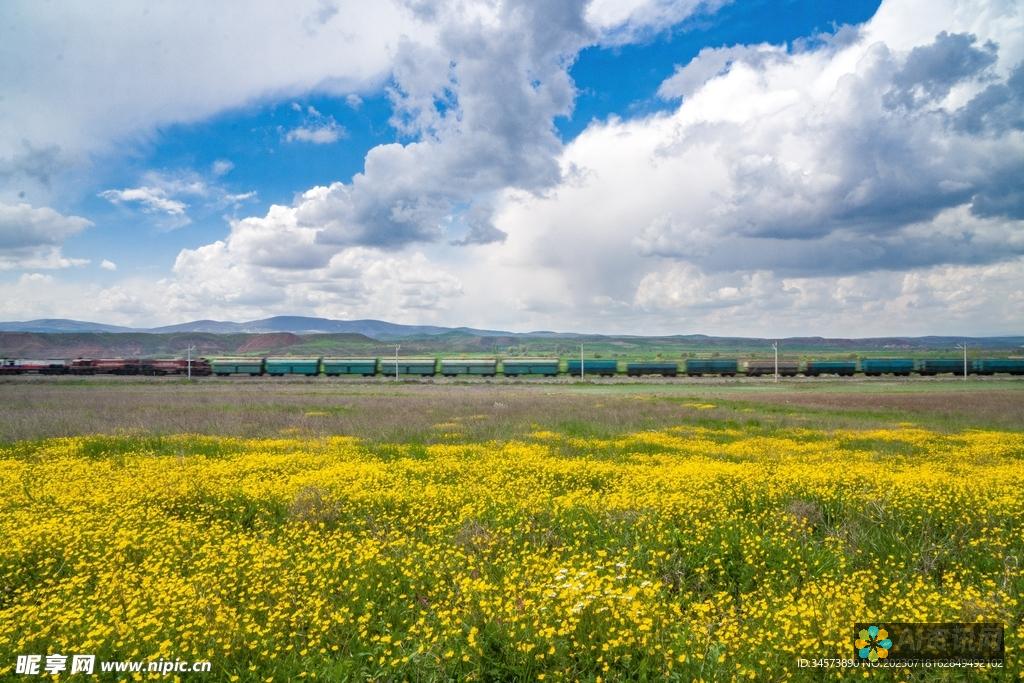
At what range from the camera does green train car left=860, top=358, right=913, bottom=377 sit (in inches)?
2744

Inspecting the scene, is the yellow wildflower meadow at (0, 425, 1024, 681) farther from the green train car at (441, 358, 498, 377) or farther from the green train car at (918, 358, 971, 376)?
the green train car at (918, 358, 971, 376)

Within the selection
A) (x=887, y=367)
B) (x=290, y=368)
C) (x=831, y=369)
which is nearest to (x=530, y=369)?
(x=290, y=368)

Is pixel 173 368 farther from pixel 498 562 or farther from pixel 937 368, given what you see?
pixel 937 368

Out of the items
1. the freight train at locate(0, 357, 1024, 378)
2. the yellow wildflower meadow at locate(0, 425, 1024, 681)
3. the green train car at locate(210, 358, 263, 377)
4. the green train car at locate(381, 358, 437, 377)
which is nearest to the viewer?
the yellow wildflower meadow at locate(0, 425, 1024, 681)

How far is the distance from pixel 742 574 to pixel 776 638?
224 centimetres

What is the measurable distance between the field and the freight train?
53760 mm

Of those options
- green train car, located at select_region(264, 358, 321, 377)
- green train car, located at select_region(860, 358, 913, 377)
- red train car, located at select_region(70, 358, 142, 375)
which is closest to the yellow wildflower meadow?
green train car, located at select_region(264, 358, 321, 377)

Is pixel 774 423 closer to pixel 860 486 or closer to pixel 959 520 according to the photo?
pixel 860 486

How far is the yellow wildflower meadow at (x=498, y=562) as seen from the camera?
5609mm

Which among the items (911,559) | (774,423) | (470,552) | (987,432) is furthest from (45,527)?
(987,432)

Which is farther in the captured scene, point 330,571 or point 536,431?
point 536,431

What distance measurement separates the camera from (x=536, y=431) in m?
21.3

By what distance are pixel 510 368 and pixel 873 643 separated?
68.6m

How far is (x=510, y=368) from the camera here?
7406cm
